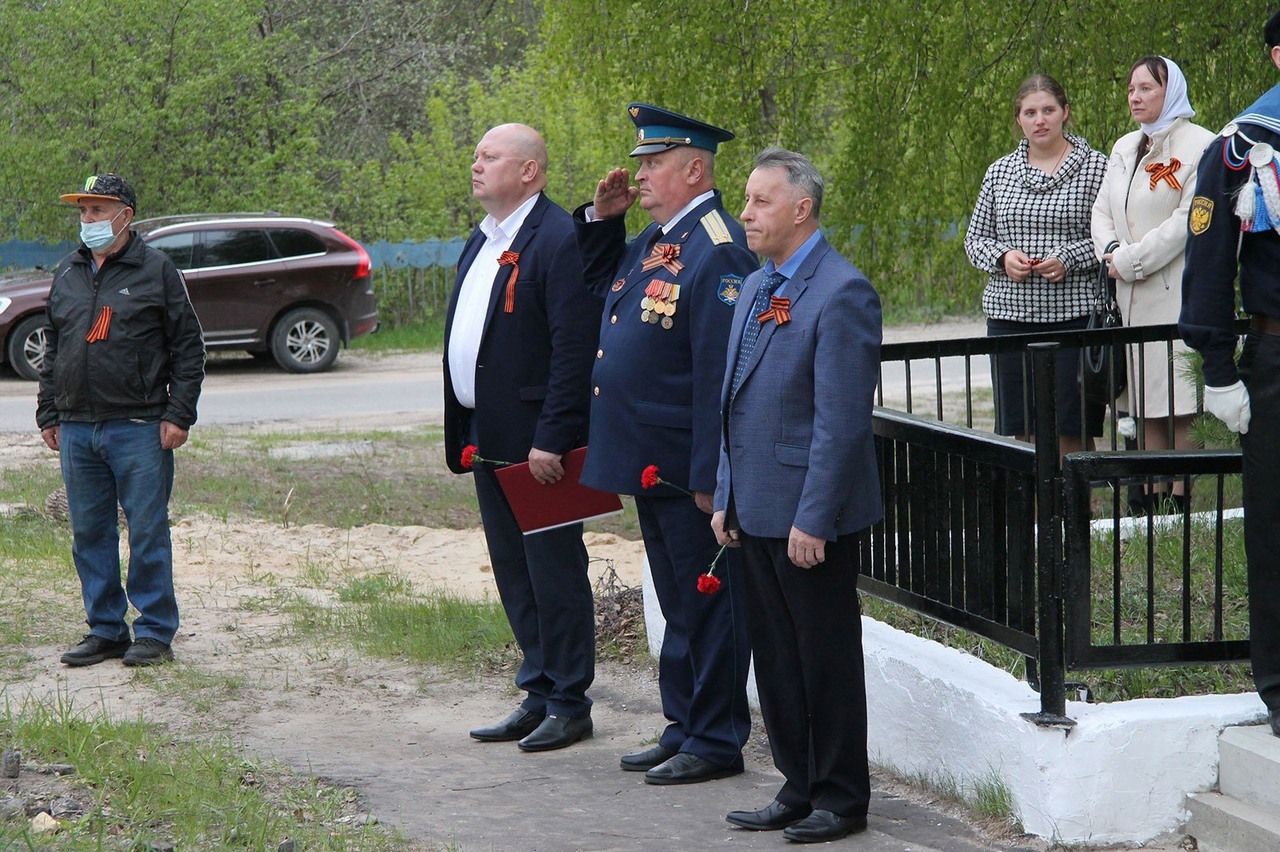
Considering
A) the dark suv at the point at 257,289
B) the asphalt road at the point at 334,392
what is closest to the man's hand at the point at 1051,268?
the asphalt road at the point at 334,392

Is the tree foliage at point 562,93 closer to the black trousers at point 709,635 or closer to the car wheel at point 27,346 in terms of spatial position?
the black trousers at point 709,635

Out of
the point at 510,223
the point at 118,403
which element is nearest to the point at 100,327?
the point at 118,403

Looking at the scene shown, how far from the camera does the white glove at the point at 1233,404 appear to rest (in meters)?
4.05

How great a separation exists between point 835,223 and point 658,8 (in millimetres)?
1643

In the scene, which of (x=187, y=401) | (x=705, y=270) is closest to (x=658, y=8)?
(x=187, y=401)

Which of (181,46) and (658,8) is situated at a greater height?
(181,46)

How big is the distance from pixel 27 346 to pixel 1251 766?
50.7 ft

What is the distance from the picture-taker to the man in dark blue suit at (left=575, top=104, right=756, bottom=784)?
4.85 meters

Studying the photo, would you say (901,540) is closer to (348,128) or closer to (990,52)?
(990,52)

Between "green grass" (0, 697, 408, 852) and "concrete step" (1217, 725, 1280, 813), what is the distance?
225 centimetres

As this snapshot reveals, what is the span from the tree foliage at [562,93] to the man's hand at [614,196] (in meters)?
3.27

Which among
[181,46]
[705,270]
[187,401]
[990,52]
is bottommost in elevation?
[187,401]

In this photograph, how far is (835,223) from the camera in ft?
30.3

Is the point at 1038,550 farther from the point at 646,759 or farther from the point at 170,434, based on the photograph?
the point at 170,434
